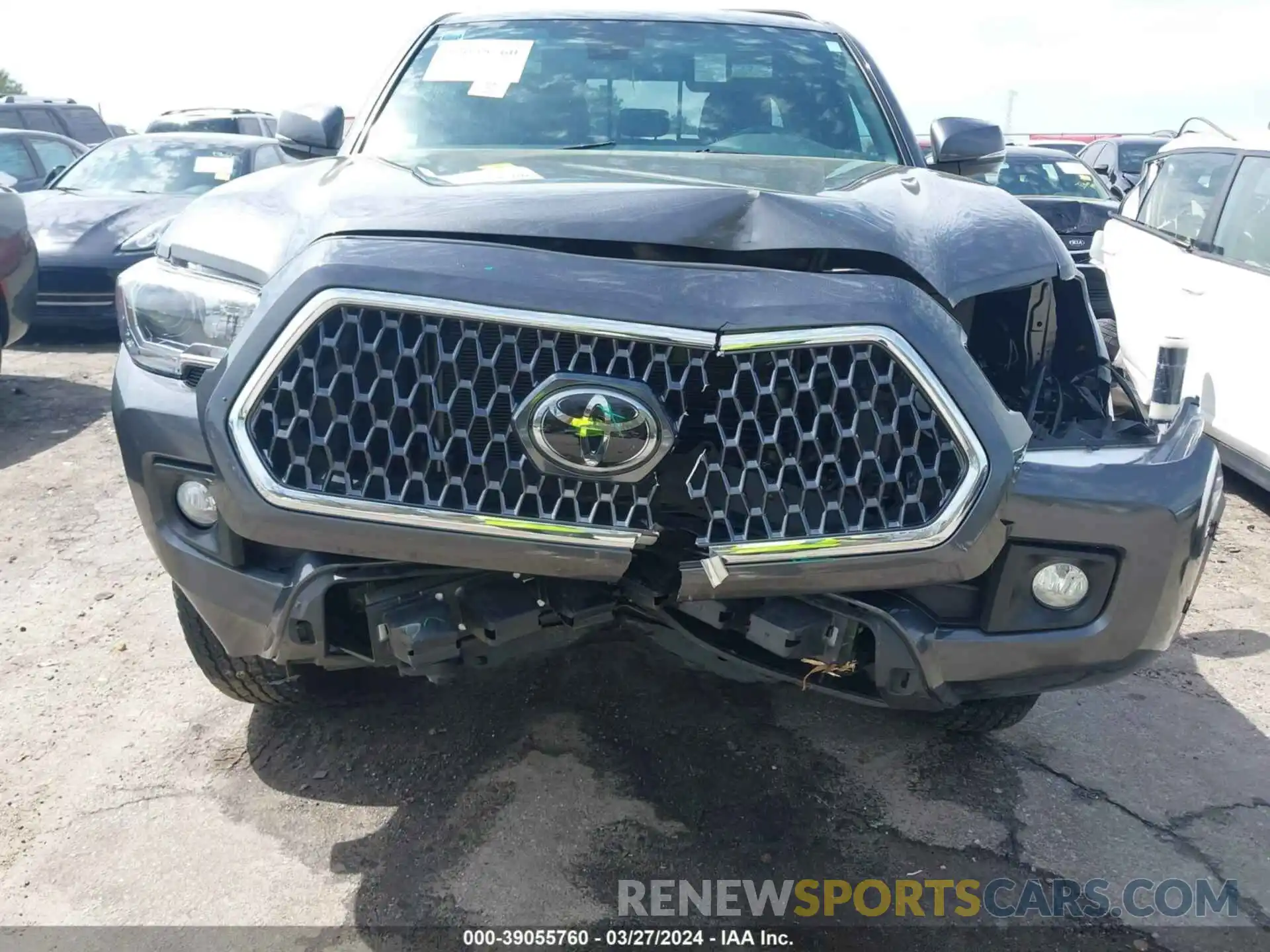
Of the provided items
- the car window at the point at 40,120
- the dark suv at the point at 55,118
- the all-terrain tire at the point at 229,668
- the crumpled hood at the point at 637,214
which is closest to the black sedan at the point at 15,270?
the crumpled hood at the point at 637,214

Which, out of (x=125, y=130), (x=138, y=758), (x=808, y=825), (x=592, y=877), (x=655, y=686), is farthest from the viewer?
(x=125, y=130)

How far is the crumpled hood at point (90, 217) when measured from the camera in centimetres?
780

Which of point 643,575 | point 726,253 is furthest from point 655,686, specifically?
point 726,253

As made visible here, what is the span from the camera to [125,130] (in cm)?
2114

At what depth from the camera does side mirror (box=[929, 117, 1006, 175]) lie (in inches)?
136

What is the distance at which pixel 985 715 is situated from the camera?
288 cm

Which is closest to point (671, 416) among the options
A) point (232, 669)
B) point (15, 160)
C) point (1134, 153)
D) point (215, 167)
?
point (232, 669)

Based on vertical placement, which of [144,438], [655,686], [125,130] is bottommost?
[125,130]

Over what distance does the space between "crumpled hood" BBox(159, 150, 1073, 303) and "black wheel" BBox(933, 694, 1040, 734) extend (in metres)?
1.15

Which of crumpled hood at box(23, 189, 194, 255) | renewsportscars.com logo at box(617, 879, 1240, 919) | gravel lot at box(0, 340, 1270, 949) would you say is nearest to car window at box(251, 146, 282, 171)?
crumpled hood at box(23, 189, 194, 255)

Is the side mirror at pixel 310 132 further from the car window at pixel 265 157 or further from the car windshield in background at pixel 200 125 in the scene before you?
the car windshield in background at pixel 200 125

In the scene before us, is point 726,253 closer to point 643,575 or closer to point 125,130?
point 643,575

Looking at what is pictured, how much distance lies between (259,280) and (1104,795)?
8.06 ft

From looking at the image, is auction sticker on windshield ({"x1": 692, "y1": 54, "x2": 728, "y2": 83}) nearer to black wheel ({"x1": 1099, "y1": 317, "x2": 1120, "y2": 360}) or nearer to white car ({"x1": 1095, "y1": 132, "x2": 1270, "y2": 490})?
white car ({"x1": 1095, "y1": 132, "x2": 1270, "y2": 490})
